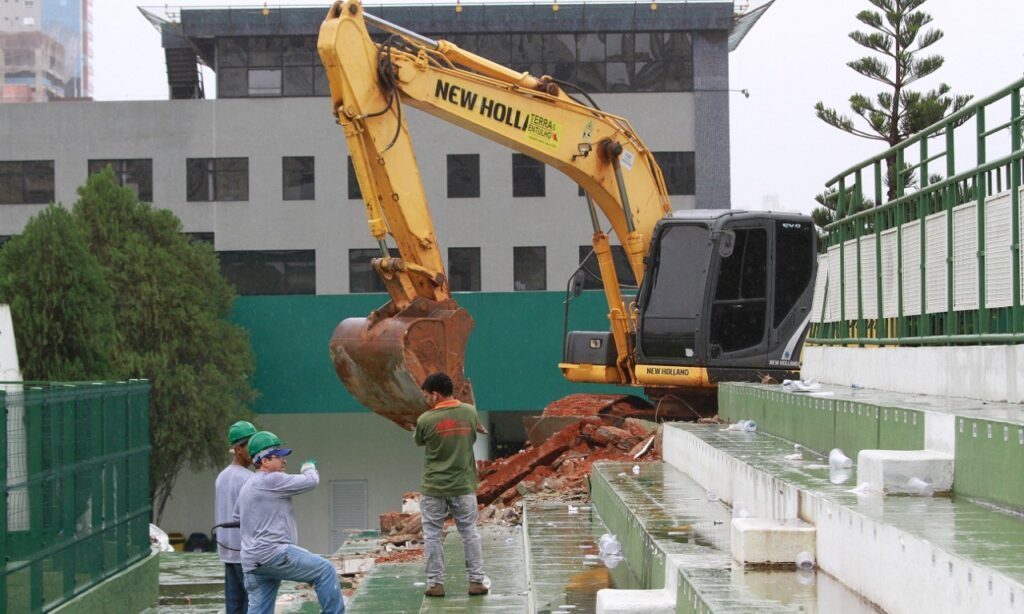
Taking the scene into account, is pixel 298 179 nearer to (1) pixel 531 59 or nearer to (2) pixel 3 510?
(1) pixel 531 59

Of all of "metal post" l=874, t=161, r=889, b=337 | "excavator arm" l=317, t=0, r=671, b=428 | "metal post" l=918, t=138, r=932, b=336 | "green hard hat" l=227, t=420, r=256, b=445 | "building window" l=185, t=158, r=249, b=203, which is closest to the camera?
"metal post" l=918, t=138, r=932, b=336

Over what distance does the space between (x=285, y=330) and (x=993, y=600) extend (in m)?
30.0

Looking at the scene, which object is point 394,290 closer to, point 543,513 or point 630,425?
point 630,425

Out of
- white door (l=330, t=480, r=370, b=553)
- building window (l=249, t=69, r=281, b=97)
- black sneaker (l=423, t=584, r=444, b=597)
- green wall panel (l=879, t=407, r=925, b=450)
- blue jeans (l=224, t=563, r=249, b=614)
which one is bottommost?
white door (l=330, t=480, r=370, b=553)

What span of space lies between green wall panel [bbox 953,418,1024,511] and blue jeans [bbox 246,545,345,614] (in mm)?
4551

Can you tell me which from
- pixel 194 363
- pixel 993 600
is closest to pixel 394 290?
pixel 993 600

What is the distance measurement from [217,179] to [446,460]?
1286 inches

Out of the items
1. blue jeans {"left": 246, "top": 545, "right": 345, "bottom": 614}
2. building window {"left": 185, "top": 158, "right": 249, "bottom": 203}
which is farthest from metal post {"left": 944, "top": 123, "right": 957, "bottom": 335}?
building window {"left": 185, "top": 158, "right": 249, "bottom": 203}

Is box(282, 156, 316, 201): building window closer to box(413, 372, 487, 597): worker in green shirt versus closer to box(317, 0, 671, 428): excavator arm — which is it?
box(317, 0, 671, 428): excavator arm

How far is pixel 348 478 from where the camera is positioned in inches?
1344

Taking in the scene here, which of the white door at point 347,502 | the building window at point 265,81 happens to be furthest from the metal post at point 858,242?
the building window at point 265,81

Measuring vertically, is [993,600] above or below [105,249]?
below

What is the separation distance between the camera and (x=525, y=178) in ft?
138

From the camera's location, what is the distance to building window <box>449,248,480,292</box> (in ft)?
139
